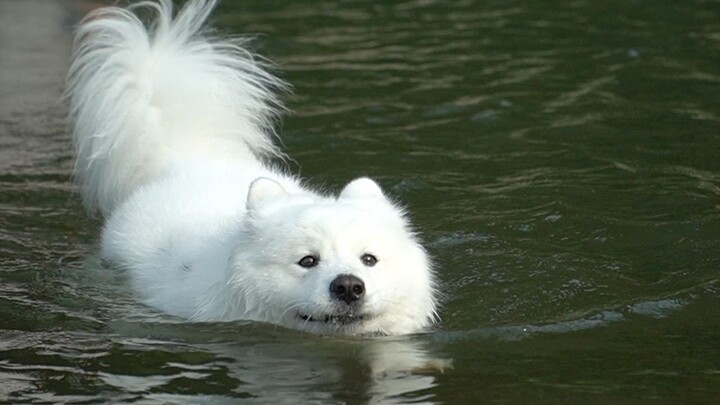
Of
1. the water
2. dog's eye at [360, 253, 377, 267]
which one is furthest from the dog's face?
the water

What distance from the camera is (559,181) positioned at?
977cm

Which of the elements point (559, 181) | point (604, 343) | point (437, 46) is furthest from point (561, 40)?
point (604, 343)

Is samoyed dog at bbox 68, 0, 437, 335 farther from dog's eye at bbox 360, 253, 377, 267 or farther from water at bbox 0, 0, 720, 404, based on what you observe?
water at bbox 0, 0, 720, 404

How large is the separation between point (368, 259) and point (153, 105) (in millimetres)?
2760

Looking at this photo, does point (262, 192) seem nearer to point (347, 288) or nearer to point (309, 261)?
point (309, 261)

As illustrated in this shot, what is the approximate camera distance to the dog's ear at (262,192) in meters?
6.88

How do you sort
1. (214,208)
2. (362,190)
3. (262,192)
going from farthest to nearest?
(214,208) → (362,190) → (262,192)

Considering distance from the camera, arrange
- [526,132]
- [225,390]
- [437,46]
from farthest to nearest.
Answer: [437,46]
[526,132]
[225,390]

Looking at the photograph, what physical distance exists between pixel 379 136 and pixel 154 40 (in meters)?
2.67

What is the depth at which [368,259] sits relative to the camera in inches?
259

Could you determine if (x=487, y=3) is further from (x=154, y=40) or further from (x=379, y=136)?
(x=154, y=40)

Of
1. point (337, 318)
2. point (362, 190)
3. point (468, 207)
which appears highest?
point (362, 190)

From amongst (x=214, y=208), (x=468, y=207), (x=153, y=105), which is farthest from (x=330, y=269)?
(x=468, y=207)

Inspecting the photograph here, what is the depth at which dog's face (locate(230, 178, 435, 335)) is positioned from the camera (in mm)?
6449
